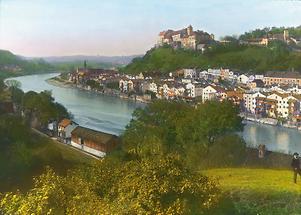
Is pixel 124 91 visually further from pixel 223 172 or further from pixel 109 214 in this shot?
pixel 109 214

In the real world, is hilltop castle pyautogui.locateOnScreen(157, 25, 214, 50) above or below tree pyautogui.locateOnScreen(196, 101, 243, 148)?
above

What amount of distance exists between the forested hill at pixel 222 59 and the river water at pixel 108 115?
0.37 metres

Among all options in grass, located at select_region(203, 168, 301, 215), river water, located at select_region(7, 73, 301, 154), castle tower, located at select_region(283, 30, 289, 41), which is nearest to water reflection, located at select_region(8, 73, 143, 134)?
river water, located at select_region(7, 73, 301, 154)

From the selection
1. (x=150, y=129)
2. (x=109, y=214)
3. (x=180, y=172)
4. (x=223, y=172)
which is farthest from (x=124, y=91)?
(x=109, y=214)

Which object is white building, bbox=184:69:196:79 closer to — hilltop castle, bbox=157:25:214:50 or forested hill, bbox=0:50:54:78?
hilltop castle, bbox=157:25:214:50

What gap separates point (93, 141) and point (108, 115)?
66 cm

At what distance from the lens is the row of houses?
9.68ft

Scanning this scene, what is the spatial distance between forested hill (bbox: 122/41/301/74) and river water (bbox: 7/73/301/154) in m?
0.37

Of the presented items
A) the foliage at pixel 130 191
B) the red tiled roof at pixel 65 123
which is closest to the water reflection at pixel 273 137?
the red tiled roof at pixel 65 123

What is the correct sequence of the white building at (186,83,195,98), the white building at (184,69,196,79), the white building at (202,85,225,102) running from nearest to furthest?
the white building at (186,83,195,98) → the white building at (202,85,225,102) → the white building at (184,69,196,79)

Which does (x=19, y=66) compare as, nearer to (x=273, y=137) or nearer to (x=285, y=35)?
(x=273, y=137)

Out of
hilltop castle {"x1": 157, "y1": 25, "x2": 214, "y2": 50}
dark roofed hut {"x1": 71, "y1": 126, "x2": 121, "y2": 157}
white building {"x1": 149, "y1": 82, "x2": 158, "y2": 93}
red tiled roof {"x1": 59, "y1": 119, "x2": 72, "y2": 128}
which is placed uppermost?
hilltop castle {"x1": 157, "y1": 25, "x2": 214, "y2": 50}

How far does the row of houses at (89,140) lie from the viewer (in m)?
2.95

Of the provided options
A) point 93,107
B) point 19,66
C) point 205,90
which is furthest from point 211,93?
point 19,66
